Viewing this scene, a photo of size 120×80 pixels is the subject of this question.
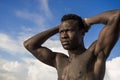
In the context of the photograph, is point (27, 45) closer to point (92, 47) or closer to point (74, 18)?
point (74, 18)

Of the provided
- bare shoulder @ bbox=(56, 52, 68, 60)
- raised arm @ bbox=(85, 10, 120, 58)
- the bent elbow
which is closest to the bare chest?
raised arm @ bbox=(85, 10, 120, 58)

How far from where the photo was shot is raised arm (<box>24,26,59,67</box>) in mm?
6727

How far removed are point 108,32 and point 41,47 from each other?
1.87 m

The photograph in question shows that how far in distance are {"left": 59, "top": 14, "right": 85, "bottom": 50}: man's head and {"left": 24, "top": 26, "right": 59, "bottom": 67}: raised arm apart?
2.20ft

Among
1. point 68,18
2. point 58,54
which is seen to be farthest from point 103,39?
point 58,54

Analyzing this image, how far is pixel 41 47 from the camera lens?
6984 millimetres

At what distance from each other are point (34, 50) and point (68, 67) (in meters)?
1.14

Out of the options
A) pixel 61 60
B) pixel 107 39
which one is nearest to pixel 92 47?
pixel 107 39

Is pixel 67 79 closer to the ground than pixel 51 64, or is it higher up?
closer to the ground

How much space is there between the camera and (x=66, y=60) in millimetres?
6414

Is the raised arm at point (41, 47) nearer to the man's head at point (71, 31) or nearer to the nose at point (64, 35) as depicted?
the man's head at point (71, 31)

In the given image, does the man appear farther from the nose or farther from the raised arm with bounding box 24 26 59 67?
the raised arm with bounding box 24 26 59 67

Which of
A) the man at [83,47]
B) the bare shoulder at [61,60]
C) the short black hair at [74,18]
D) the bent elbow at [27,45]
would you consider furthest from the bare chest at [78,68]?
the bent elbow at [27,45]

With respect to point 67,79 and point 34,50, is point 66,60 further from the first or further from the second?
point 34,50
